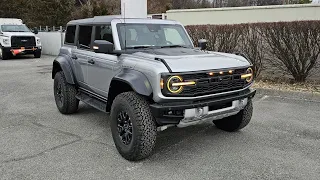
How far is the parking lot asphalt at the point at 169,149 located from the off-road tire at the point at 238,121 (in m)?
0.11

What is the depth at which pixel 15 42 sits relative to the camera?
1689cm

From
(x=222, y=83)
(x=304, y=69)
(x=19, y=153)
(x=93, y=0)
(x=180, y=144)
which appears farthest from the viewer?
(x=93, y=0)

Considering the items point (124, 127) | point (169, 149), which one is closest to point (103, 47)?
point (124, 127)

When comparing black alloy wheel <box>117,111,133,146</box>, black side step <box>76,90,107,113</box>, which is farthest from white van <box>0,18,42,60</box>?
black alloy wheel <box>117,111,133,146</box>

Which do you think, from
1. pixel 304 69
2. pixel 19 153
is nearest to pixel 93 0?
pixel 304 69

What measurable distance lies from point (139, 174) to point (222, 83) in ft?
4.91

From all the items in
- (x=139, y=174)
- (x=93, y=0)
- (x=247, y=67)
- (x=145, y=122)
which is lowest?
(x=139, y=174)

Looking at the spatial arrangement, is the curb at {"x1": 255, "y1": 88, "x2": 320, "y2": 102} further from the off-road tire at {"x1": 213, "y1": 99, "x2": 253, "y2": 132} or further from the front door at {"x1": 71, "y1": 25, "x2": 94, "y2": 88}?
the front door at {"x1": 71, "y1": 25, "x2": 94, "y2": 88}

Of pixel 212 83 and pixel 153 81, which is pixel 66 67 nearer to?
pixel 153 81

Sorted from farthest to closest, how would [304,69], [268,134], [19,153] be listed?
1. [304,69]
2. [268,134]
3. [19,153]

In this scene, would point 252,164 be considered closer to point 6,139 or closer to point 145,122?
point 145,122

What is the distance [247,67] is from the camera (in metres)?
4.22

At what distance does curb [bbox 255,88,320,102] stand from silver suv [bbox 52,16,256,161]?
10.1ft

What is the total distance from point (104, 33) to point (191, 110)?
207cm
